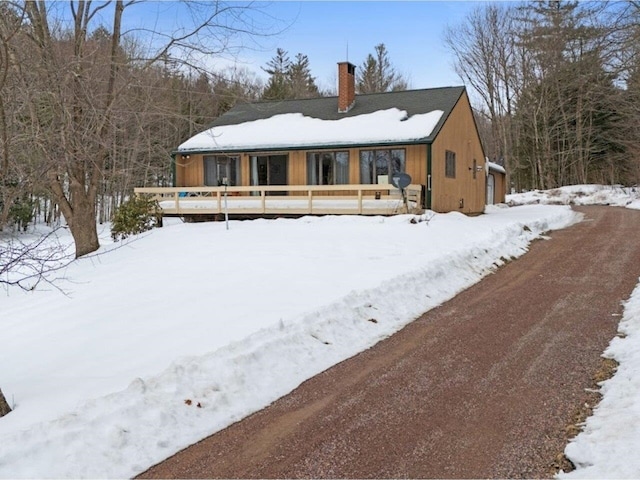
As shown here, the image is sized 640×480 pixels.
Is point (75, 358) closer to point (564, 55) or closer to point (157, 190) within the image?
point (157, 190)

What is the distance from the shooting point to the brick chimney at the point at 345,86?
Result: 19828 mm

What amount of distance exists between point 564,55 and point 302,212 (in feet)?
88.7

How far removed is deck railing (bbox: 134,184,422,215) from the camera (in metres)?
15.9

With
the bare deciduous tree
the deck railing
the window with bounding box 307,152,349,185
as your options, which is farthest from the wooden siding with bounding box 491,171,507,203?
the bare deciduous tree

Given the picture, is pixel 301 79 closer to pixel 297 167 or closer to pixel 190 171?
pixel 190 171

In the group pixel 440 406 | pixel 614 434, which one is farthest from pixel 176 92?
pixel 614 434

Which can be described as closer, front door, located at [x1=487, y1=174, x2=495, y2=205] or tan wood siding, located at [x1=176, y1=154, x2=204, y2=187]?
tan wood siding, located at [x1=176, y1=154, x2=204, y2=187]

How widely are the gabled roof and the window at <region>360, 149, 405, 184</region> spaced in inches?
26.3

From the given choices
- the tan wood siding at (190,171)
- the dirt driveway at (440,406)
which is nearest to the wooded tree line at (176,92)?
the tan wood siding at (190,171)

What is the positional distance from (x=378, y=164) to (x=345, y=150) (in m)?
1.25

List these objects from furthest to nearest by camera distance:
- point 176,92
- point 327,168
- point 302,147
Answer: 1. point 327,168
2. point 302,147
3. point 176,92

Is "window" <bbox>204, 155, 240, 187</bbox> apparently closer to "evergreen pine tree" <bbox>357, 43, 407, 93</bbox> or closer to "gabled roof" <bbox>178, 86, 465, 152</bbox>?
"gabled roof" <bbox>178, 86, 465, 152</bbox>

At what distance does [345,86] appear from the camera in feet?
65.1

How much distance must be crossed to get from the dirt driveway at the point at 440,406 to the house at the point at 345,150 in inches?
379
